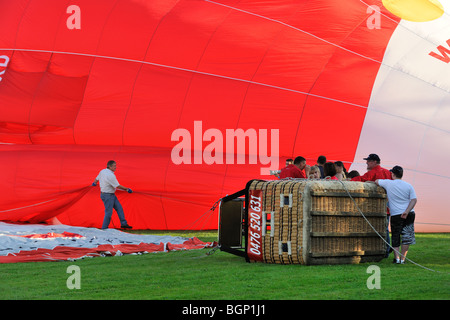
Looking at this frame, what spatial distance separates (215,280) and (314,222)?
5.37ft

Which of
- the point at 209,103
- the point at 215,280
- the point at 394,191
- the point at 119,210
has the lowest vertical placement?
the point at 215,280

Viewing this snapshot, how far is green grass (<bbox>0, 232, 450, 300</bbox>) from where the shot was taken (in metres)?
5.63

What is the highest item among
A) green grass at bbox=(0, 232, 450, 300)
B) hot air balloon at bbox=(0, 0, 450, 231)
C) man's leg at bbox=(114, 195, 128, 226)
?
hot air balloon at bbox=(0, 0, 450, 231)

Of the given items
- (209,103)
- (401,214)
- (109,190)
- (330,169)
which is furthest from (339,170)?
(109,190)

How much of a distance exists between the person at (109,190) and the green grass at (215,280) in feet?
11.1

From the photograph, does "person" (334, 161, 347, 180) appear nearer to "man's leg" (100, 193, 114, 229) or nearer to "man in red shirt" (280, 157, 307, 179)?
"man in red shirt" (280, 157, 307, 179)

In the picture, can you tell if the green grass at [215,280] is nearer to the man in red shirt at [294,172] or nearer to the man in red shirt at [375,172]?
the man in red shirt at [375,172]

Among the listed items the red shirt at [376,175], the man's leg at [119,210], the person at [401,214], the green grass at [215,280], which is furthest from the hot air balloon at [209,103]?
the person at [401,214]

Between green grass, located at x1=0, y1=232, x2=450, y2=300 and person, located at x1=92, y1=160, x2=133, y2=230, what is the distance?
3.37 meters

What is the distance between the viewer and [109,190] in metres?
12.2

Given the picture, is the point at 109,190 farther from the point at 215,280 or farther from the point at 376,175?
the point at 215,280

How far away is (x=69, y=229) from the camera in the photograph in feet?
38.7

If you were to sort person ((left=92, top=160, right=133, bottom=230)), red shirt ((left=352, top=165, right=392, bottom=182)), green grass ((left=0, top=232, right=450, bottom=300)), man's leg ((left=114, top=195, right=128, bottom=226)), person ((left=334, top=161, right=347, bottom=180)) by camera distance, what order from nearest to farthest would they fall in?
green grass ((left=0, top=232, right=450, bottom=300)) → red shirt ((left=352, top=165, right=392, bottom=182)) → person ((left=334, top=161, right=347, bottom=180)) → person ((left=92, top=160, right=133, bottom=230)) → man's leg ((left=114, top=195, right=128, bottom=226))

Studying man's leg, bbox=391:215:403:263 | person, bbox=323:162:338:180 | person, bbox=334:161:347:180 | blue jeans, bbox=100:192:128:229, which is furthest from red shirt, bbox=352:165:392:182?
blue jeans, bbox=100:192:128:229
